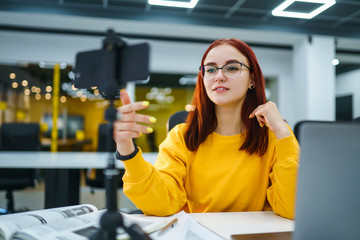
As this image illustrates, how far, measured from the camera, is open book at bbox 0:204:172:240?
634 mm

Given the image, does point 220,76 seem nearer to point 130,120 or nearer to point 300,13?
point 130,120

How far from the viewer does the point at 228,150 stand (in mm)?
1177

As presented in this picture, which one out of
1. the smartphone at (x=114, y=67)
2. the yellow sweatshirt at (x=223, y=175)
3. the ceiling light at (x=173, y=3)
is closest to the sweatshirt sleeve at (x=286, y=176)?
the yellow sweatshirt at (x=223, y=175)

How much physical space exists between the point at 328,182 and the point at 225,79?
719mm

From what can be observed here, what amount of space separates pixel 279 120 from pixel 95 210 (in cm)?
73

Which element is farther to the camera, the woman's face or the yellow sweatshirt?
the woman's face

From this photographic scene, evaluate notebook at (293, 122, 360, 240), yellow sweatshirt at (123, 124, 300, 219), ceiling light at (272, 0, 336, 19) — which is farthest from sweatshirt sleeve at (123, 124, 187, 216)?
ceiling light at (272, 0, 336, 19)

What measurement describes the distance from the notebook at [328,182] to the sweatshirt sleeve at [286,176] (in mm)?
457

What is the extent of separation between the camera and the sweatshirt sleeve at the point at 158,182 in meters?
0.87

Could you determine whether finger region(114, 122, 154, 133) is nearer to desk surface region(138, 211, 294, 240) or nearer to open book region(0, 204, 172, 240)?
open book region(0, 204, 172, 240)

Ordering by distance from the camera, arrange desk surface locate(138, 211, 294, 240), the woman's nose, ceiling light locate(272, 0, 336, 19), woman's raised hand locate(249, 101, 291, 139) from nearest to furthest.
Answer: desk surface locate(138, 211, 294, 240) < woman's raised hand locate(249, 101, 291, 139) < the woman's nose < ceiling light locate(272, 0, 336, 19)

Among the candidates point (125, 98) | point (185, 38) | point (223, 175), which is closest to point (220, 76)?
point (223, 175)

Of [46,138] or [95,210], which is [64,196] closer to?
[95,210]

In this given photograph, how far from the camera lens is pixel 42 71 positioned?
6246 mm
